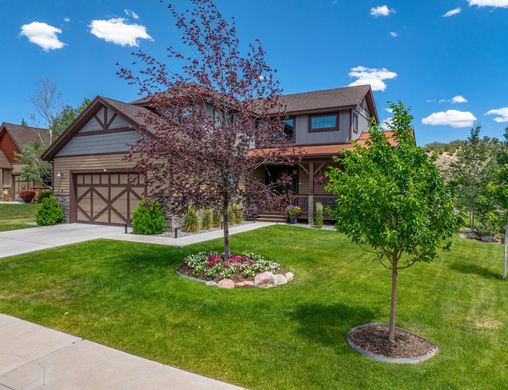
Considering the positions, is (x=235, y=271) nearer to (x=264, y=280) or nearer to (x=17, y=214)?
(x=264, y=280)

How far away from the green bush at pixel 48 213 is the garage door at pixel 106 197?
0.71m

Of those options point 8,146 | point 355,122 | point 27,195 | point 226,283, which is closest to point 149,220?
point 226,283

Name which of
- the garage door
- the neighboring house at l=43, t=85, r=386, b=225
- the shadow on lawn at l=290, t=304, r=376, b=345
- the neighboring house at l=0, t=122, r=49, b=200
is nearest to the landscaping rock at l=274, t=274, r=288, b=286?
the shadow on lawn at l=290, t=304, r=376, b=345

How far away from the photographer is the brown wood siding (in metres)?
14.4

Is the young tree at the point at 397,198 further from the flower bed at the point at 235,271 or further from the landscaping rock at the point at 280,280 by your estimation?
the flower bed at the point at 235,271

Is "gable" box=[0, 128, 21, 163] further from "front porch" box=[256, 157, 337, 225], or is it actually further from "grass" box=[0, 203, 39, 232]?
"front porch" box=[256, 157, 337, 225]

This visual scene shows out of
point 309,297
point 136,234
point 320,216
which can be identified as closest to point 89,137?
point 136,234

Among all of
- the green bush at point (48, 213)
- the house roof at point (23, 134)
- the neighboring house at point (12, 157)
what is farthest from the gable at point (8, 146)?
the green bush at point (48, 213)

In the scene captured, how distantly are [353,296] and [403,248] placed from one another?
239cm

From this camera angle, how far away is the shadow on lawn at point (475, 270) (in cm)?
807

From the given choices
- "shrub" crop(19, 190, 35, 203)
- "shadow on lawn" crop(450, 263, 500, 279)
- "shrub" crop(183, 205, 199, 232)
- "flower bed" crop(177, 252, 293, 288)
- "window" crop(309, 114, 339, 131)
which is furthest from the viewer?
"shrub" crop(19, 190, 35, 203)

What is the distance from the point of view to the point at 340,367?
12.3 feet

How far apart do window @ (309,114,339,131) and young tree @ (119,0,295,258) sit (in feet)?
35.4

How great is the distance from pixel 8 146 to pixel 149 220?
27.9m
